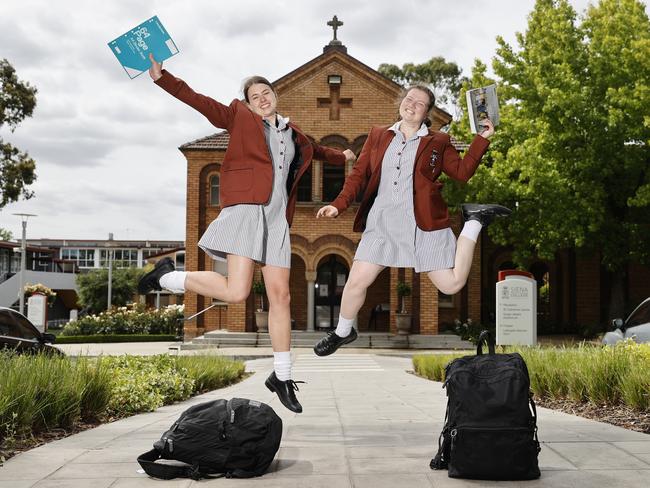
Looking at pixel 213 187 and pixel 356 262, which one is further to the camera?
pixel 213 187

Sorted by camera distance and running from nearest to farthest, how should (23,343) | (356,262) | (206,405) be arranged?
1. (356,262)
2. (206,405)
3. (23,343)

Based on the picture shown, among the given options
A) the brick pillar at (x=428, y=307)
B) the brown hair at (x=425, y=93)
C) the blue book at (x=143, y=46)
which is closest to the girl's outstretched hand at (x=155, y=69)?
the blue book at (x=143, y=46)

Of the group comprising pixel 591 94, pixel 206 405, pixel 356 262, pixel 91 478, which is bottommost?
pixel 91 478

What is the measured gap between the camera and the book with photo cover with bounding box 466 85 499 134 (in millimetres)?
4328

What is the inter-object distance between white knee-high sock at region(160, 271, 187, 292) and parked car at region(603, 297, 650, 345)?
955 cm

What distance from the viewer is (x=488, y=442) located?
179 inches

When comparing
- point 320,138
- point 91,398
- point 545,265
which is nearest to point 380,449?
point 91,398

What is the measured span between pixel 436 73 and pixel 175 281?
39.6 m

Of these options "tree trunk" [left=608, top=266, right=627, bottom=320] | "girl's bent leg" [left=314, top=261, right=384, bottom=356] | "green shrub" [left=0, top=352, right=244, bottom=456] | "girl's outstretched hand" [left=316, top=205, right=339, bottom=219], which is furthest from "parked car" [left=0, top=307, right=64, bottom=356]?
"tree trunk" [left=608, top=266, right=627, bottom=320]

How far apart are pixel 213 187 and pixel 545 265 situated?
1427cm

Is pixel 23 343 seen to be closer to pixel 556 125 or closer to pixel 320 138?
pixel 320 138

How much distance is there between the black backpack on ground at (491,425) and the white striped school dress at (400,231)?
86 centimetres

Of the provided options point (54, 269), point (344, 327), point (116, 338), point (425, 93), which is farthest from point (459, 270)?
point (54, 269)

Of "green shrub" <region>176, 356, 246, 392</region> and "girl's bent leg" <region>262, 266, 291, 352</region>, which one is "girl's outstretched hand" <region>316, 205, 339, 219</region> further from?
"green shrub" <region>176, 356, 246, 392</region>
